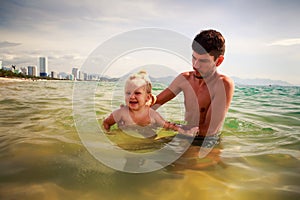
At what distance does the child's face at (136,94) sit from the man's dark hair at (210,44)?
3.21 ft

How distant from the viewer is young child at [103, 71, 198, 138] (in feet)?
11.9

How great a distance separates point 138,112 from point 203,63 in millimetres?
1291

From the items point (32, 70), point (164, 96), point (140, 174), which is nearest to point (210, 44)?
point (164, 96)

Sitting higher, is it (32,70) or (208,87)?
(32,70)

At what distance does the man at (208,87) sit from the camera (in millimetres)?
3500

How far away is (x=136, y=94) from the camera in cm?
370

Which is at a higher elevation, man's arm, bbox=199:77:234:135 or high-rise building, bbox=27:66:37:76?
high-rise building, bbox=27:66:37:76

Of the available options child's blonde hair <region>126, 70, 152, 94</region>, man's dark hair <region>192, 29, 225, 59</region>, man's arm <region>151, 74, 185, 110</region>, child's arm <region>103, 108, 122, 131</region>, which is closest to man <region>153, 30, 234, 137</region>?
man's dark hair <region>192, 29, 225, 59</region>

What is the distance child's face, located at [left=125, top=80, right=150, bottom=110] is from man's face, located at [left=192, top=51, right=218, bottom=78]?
856 mm

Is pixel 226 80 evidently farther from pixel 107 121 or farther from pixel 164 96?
pixel 107 121

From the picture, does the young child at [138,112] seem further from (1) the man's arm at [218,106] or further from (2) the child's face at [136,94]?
(1) the man's arm at [218,106]

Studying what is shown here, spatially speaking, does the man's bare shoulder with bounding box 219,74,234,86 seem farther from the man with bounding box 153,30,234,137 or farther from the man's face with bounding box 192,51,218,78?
the man's face with bounding box 192,51,218,78

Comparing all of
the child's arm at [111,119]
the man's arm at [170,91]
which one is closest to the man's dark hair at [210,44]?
the man's arm at [170,91]

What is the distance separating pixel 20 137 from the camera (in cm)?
318
